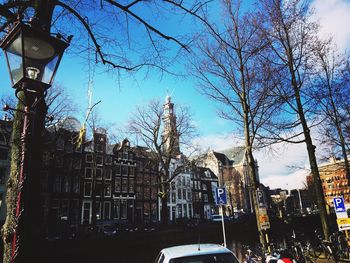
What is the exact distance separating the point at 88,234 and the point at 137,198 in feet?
64.8

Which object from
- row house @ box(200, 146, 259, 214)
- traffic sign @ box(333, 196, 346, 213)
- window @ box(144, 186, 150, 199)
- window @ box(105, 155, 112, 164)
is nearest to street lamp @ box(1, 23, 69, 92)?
traffic sign @ box(333, 196, 346, 213)

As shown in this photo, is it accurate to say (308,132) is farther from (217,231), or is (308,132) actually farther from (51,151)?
(217,231)

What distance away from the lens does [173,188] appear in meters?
55.3

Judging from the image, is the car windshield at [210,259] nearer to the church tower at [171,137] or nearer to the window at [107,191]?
the church tower at [171,137]

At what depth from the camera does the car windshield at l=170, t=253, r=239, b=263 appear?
4695mm

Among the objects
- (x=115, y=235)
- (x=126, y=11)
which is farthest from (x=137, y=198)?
Answer: (x=126, y=11)

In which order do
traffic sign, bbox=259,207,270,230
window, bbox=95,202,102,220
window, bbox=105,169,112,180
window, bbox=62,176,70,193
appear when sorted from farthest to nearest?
window, bbox=105,169,112,180 → window, bbox=95,202,102,220 → window, bbox=62,176,70,193 → traffic sign, bbox=259,207,270,230

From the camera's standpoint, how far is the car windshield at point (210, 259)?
4.70m

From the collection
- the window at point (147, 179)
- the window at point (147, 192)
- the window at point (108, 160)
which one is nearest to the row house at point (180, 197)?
the window at point (147, 179)

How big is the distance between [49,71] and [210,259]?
4.05 m

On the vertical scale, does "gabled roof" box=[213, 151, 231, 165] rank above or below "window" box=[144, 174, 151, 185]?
above

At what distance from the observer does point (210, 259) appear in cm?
485

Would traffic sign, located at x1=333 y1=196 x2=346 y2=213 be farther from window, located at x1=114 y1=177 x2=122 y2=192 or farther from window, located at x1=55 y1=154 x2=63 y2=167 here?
window, located at x1=114 y1=177 x2=122 y2=192

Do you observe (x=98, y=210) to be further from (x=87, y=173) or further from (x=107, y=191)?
(x=87, y=173)
